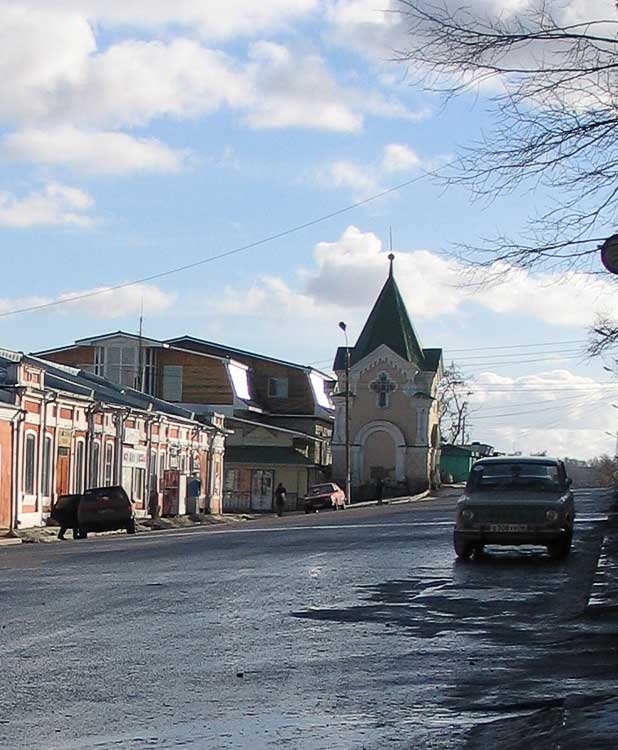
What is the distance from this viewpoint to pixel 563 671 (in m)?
11.4

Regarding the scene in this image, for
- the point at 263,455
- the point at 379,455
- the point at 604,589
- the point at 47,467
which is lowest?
the point at 604,589

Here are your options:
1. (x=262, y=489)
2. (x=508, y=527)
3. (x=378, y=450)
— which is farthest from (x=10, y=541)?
(x=378, y=450)

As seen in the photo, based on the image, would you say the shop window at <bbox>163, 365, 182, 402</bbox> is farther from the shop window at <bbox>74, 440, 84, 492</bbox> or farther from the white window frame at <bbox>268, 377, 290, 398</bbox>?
the shop window at <bbox>74, 440, 84, 492</bbox>

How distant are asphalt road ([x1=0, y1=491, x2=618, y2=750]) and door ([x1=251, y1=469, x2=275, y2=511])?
5631cm

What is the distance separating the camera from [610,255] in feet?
42.7

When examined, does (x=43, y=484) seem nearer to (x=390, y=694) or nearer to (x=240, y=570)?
(x=240, y=570)

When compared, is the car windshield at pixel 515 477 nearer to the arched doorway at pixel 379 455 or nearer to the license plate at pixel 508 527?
the license plate at pixel 508 527

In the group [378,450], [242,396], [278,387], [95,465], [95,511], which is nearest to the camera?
[95,511]

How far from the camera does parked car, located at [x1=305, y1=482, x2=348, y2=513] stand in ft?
226

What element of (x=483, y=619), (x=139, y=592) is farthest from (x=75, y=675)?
(x=139, y=592)

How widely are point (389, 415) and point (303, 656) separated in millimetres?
84077

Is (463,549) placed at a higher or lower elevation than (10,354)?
lower

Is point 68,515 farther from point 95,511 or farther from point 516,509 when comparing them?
point 516,509

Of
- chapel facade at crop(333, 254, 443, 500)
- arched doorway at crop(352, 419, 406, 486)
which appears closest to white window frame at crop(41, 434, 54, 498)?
chapel facade at crop(333, 254, 443, 500)
